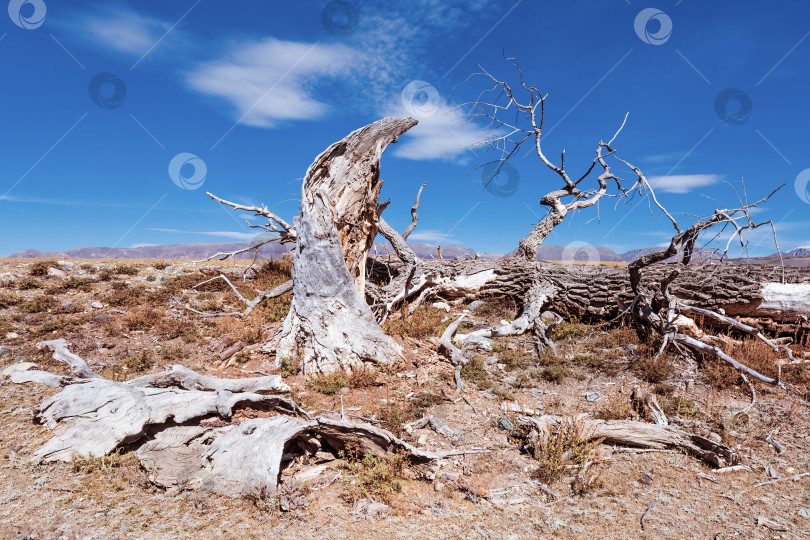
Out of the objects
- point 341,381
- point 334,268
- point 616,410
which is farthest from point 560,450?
point 334,268

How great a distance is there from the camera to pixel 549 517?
412 centimetres

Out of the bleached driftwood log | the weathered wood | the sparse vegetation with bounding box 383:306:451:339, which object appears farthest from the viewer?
the sparse vegetation with bounding box 383:306:451:339

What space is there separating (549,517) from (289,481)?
292cm

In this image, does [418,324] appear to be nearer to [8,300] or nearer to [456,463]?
[456,463]

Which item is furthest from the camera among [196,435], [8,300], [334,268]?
[8,300]

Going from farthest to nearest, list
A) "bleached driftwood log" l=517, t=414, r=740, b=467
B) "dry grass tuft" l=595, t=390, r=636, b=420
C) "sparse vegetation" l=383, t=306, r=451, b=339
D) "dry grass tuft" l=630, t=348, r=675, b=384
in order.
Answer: "sparse vegetation" l=383, t=306, r=451, b=339 < "dry grass tuft" l=630, t=348, r=675, b=384 < "dry grass tuft" l=595, t=390, r=636, b=420 < "bleached driftwood log" l=517, t=414, r=740, b=467

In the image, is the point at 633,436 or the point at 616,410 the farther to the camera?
the point at 616,410

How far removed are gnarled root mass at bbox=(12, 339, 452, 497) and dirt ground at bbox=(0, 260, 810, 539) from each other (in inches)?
8.6

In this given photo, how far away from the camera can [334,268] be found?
27.9 feet

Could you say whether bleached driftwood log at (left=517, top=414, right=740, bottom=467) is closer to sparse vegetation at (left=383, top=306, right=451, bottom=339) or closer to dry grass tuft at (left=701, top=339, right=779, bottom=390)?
dry grass tuft at (left=701, top=339, right=779, bottom=390)

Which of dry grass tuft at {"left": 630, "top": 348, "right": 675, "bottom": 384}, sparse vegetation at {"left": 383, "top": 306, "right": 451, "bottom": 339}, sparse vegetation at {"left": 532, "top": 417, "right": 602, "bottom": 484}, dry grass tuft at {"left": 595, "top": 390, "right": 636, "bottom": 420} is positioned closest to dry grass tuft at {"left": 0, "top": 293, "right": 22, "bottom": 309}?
sparse vegetation at {"left": 383, "top": 306, "right": 451, "bottom": 339}

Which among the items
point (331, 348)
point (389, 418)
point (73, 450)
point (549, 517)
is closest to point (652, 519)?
point (549, 517)

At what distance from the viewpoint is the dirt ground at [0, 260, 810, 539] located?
3918 mm

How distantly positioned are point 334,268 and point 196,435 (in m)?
4.20
